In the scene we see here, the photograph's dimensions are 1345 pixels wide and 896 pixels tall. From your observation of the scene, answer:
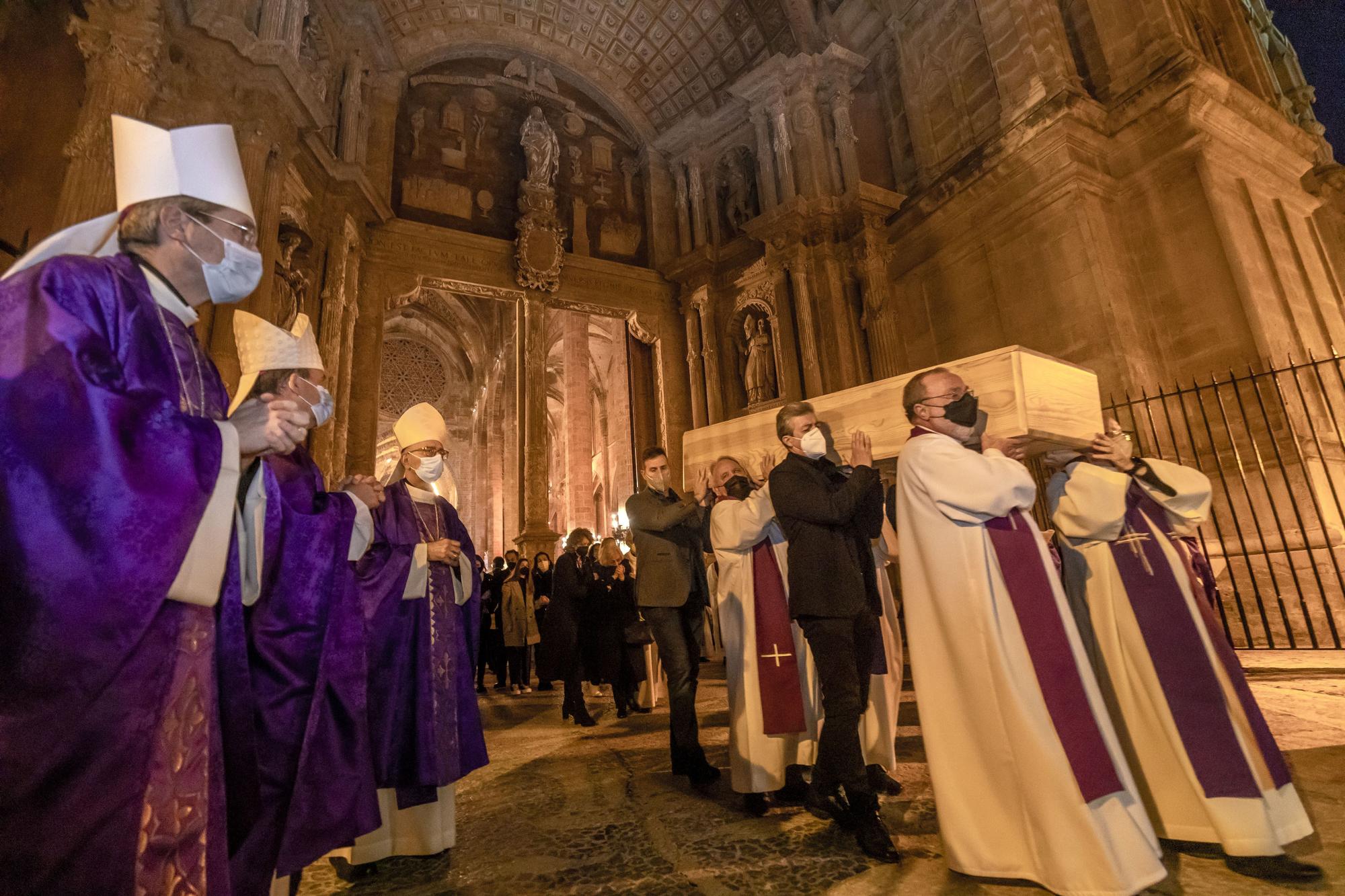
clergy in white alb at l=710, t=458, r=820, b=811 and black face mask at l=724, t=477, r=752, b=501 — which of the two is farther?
black face mask at l=724, t=477, r=752, b=501

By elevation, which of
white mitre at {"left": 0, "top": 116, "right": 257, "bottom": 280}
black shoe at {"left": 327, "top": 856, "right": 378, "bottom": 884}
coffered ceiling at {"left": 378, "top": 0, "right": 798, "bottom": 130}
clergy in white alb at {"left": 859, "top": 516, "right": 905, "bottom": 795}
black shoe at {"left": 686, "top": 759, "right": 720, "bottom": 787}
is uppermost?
coffered ceiling at {"left": 378, "top": 0, "right": 798, "bottom": 130}

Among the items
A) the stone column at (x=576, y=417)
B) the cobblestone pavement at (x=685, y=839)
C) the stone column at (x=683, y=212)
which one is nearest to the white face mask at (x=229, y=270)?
the cobblestone pavement at (x=685, y=839)

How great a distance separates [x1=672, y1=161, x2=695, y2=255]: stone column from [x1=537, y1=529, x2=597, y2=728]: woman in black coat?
8916mm

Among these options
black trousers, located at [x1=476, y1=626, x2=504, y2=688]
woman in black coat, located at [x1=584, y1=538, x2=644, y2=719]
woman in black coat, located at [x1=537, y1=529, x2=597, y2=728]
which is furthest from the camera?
black trousers, located at [x1=476, y1=626, x2=504, y2=688]

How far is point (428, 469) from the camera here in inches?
132

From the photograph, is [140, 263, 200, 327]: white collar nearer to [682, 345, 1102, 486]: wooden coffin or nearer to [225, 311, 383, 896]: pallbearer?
[225, 311, 383, 896]: pallbearer

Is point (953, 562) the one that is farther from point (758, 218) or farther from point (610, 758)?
point (758, 218)

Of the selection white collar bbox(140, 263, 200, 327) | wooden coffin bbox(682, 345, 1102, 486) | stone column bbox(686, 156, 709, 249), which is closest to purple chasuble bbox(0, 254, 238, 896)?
white collar bbox(140, 263, 200, 327)

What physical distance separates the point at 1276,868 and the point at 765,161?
42.1 ft

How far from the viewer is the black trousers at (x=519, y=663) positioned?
8.64 m

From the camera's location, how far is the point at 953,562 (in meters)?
2.23

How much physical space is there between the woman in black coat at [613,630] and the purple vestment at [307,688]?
4103mm

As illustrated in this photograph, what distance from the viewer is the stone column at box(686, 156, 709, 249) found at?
1398cm

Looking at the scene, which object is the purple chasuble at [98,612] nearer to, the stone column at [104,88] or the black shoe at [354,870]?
the black shoe at [354,870]
